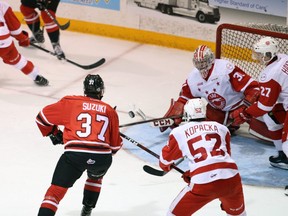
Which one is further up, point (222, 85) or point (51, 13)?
point (222, 85)

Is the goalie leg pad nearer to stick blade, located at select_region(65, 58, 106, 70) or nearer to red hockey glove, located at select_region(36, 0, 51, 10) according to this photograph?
stick blade, located at select_region(65, 58, 106, 70)

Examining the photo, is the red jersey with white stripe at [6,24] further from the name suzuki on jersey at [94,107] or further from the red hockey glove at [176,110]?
the name suzuki on jersey at [94,107]

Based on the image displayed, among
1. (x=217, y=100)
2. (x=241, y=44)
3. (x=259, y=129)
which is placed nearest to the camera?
(x=217, y=100)

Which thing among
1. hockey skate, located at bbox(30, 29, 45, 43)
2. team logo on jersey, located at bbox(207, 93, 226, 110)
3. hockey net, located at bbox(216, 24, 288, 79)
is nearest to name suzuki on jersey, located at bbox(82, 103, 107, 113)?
team logo on jersey, located at bbox(207, 93, 226, 110)

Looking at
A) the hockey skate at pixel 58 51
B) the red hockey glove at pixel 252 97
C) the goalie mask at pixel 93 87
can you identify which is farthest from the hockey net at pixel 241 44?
the goalie mask at pixel 93 87

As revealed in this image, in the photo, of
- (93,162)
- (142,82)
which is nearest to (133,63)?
(142,82)

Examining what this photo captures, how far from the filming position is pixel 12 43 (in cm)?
611

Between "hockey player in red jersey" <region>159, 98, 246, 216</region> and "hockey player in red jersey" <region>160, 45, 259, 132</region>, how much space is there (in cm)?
127

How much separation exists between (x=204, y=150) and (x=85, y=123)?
1.92 feet

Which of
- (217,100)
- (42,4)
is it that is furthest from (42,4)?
(217,100)

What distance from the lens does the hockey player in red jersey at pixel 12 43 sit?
19.8ft

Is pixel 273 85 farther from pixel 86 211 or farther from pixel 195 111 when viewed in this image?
pixel 86 211

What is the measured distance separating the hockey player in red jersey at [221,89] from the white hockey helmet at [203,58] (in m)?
0.01

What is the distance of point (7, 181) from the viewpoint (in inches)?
189
